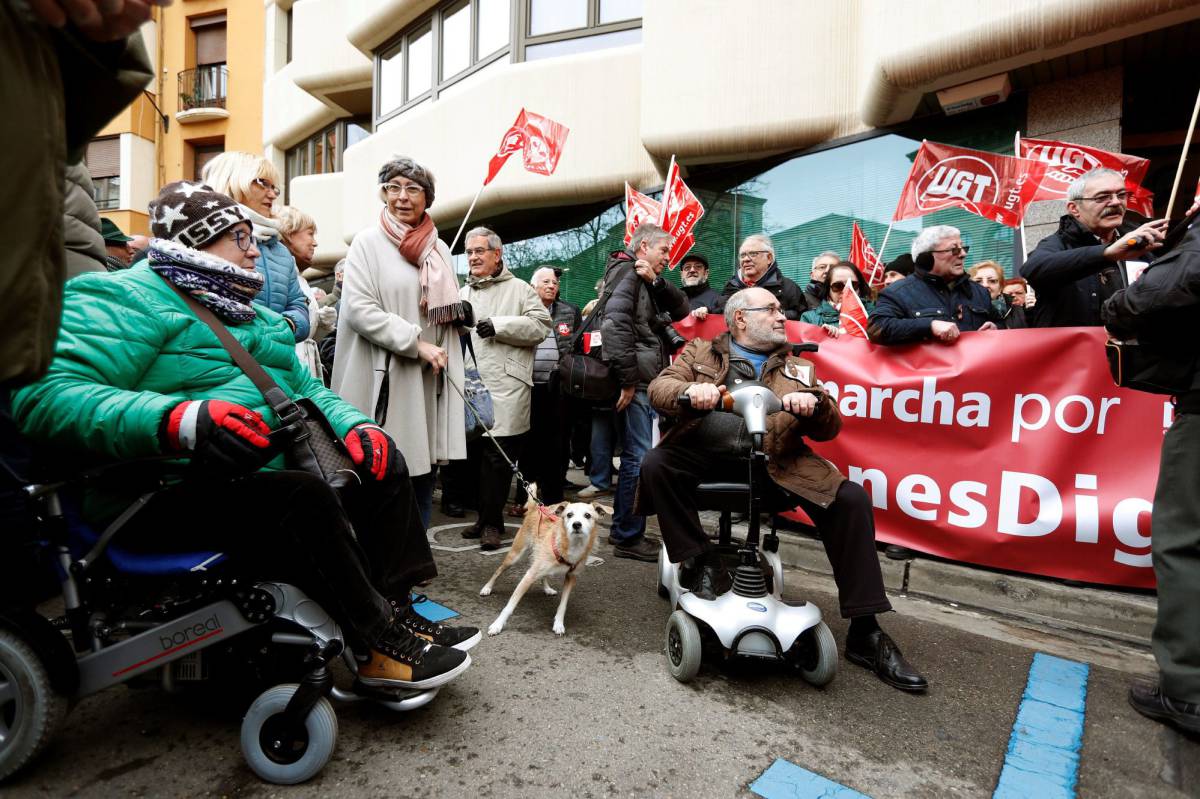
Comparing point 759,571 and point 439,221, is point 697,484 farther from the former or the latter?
point 439,221

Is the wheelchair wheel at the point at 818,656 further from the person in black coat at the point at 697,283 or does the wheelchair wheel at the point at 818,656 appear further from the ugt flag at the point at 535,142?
the ugt flag at the point at 535,142

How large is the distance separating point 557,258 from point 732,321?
8231 millimetres

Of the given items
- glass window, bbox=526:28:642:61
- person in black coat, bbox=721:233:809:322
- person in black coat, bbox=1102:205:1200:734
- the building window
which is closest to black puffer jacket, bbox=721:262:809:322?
person in black coat, bbox=721:233:809:322

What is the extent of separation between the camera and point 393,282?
3.53 m

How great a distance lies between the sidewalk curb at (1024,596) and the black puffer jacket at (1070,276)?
1.58 meters

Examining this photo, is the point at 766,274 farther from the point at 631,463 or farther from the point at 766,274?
the point at 631,463

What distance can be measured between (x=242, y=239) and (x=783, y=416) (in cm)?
244

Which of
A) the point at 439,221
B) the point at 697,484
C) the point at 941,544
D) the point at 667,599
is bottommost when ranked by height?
the point at 667,599

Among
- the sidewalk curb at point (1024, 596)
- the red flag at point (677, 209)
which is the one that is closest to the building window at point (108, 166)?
the red flag at point (677, 209)

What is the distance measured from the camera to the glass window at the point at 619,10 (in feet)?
31.6

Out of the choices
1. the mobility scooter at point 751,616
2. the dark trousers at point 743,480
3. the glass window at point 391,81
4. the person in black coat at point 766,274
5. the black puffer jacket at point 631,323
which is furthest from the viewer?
the glass window at point 391,81

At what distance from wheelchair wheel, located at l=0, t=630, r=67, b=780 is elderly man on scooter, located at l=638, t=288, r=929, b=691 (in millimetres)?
2266

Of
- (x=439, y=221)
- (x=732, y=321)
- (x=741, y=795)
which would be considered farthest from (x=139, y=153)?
(x=741, y=795)

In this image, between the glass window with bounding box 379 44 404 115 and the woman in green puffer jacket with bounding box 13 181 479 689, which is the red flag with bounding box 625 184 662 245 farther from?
the glass window with bounding box 379 44 404 115
